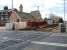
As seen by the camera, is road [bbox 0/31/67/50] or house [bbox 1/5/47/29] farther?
house [bbox 1/5/47/29]

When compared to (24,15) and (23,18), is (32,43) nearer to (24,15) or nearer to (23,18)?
(23,18)

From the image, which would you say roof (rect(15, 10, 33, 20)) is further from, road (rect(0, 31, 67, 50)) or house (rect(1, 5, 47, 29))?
road (rect(0, 31, 67, 50))

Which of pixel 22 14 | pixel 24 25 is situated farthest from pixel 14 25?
pixel 22 14

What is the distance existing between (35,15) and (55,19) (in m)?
12.0

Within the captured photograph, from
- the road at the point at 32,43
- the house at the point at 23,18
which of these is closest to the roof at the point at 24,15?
the house at the point at 23,18

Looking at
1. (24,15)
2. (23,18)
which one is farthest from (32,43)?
(24,15)

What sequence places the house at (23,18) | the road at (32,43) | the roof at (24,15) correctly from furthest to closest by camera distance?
the roof at (24,15) < the house at (23,18) < the road at (32,43)

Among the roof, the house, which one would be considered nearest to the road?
the house

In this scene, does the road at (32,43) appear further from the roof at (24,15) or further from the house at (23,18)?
the roof at (24,15)

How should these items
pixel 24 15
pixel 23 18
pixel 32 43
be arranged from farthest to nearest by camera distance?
1. pixel 24 15
2. pixel 23 18
3. pixel 32 43

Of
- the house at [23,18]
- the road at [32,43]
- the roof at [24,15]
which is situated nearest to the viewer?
the road at [32,43]

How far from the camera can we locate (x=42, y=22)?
47.9 metres

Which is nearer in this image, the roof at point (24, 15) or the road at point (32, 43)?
the road at point (32, 43)

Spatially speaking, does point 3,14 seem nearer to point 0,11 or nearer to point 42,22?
point 0,11
